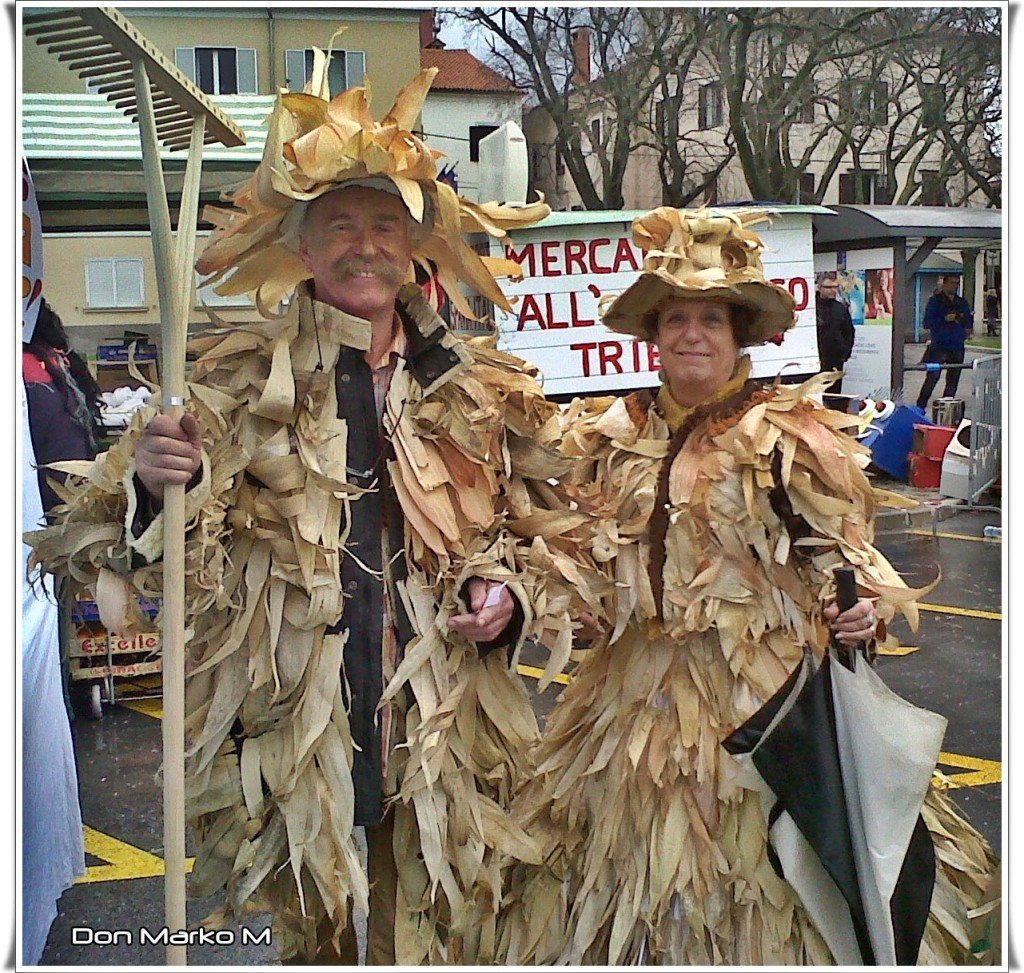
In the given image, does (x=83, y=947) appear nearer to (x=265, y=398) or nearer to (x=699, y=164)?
(x=265, y=398)

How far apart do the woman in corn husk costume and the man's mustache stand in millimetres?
562

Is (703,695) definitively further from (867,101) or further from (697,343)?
(867,101)

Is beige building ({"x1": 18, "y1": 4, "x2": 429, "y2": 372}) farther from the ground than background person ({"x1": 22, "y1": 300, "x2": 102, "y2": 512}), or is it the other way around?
beige building ({"x1": 18, "y1": 4, "x2": 429, "y2": 372})

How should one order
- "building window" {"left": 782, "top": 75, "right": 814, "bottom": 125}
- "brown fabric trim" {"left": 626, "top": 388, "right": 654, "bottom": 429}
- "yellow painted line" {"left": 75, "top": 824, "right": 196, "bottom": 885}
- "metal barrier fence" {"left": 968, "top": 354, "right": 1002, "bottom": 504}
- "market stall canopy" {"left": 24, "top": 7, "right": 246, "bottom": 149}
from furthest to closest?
"building window" {"left": 782, "top": 75, "right": 814, "bottom": 125}
"metal barrier fence" {"left": 968, "top": 354, "right": 1002, "bottom": 504}
"yellow painted line" {"left": 75, "top": 824, "right": 196, "bottom": 885}
"brown fabric trim" {"left": 626, "top": 388, "right": 654, "bottom": 429}
"market stall canopy" {"left": 24, "top": 7, "right": 246, "bottom": 149}

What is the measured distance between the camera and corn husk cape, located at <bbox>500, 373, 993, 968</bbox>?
7.28 ft

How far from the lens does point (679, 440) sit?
2367 millimetres

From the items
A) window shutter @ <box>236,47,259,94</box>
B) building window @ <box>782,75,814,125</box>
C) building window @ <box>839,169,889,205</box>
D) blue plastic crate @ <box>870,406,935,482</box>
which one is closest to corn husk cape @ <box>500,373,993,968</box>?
window shutter @ <box>236,47,259,94</box>

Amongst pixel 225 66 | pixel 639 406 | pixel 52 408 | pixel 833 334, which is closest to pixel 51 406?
pixel 52 408

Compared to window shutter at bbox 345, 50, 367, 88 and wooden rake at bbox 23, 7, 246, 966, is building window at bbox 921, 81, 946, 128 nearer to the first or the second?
window shutter at bbox 345, 50, 367, 88

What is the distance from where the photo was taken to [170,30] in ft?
10.4

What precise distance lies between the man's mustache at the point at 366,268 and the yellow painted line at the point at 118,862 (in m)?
2.01

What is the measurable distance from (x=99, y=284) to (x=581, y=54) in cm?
320

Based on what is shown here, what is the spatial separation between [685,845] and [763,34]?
25.4ft

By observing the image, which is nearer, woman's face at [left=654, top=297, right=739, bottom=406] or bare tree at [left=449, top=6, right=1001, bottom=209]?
woman's face at [left=654, top=297, right=739, bottom=406]
